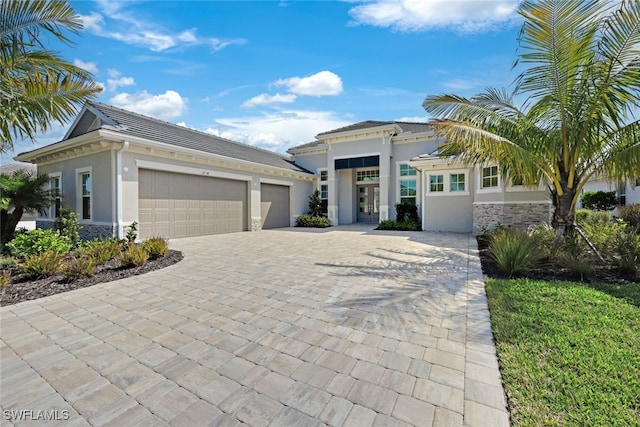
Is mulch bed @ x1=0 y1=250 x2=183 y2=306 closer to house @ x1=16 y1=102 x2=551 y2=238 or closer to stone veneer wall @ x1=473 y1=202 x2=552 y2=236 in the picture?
house @ x1=16 y1=102 x2=551 y2=238

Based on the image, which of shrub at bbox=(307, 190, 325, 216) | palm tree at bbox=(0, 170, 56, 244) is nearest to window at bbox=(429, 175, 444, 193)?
shrub at bbox=(307, 190, 325, 216)

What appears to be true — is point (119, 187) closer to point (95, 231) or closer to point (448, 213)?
point (95, 231)

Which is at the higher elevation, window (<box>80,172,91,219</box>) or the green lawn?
window (<box>80,172,91,219</box>)

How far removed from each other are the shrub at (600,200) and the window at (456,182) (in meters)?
12.4

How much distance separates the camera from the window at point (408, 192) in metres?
16.9

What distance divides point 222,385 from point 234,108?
12030 millimetres

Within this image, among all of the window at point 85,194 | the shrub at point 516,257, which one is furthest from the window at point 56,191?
the shrub at point 516,257

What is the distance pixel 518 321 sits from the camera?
367cm

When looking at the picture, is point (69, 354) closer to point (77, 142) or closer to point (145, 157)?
point (145, 157)

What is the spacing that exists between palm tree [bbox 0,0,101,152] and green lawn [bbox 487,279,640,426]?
9468 mm

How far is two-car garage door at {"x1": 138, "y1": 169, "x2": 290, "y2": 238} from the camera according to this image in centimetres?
1088

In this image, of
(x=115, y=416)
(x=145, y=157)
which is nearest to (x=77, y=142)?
(x=145, y=157)

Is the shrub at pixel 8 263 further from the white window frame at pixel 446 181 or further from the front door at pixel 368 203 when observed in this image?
the front door at pixel 368 203

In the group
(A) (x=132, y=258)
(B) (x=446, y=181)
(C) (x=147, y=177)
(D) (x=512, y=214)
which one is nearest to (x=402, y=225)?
(B) (x=446, y=181)
